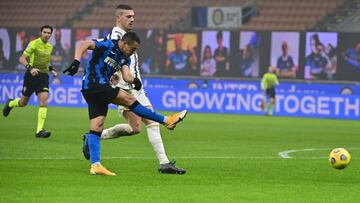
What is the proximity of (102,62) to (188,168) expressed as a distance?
2.11 metres

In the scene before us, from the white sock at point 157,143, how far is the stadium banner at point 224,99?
20152 millimetres

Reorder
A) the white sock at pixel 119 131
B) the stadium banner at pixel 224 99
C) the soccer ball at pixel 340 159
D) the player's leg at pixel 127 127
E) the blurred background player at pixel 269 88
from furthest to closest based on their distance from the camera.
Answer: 1. the blurred background player at pixel 269 88
2. the stadium banner at pixel 224 99
3. the white sock at pixel 119 131
4. the player's leg at pixel 127 127
5. the soccer ball at pixel 340 159

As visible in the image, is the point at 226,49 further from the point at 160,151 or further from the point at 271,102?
the point at 160,151

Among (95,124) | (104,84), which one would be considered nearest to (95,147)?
(95,124)

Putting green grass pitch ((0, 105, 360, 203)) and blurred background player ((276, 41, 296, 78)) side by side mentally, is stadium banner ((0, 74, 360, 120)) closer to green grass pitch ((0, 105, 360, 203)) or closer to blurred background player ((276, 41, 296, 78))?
blurred background player ((276, 41, 296, 78))

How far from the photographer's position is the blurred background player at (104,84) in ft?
38.7

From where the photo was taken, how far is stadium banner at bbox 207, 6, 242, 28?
41031 millimetres

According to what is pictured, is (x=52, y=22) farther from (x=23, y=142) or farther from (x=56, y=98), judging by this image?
(x=23, y=142)

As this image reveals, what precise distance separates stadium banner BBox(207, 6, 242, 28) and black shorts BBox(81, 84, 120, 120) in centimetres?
2920

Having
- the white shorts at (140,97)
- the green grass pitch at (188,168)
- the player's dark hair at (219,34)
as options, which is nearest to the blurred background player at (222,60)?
the player's dark hair at (219,34)

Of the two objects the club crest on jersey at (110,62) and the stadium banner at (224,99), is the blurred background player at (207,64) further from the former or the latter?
the club crest on jersey at (110,62)

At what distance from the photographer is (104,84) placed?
11891 millimetres

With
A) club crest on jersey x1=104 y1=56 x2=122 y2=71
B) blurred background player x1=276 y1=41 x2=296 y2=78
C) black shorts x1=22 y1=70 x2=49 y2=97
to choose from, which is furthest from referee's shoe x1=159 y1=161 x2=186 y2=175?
blurred background player x1=276 y1=41 x2=296 y2=78

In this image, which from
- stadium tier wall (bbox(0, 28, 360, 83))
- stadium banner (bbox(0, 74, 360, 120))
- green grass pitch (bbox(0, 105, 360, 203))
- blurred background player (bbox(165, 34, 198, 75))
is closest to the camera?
green grass pitch (bbox(0, 105, 360, 203))
